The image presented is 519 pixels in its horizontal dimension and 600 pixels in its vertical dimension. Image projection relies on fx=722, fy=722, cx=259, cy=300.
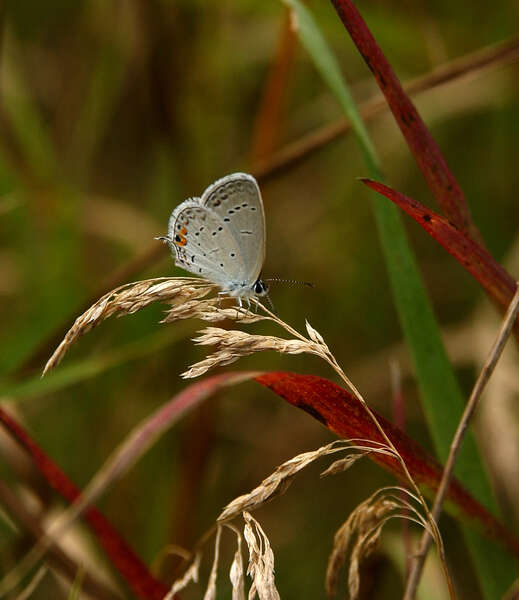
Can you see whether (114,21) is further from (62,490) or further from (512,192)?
(62,490)

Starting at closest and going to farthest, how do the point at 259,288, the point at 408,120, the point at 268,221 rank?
the point at 408,120
the point at 259,288
the point at 268,221

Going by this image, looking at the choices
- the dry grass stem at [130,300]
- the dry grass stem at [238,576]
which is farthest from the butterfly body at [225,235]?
the dry grass stem at [238,576]

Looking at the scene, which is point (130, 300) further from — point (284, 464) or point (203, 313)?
point (284, 464)

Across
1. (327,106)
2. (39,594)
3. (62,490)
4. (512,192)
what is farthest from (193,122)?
(62,490)

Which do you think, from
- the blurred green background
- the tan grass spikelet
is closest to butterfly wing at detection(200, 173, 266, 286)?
the blurred green background

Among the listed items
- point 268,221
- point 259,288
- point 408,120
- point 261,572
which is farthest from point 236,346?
point 268,221

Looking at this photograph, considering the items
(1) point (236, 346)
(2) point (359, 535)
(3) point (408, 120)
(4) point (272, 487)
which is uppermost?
(3) point (408, 120)
